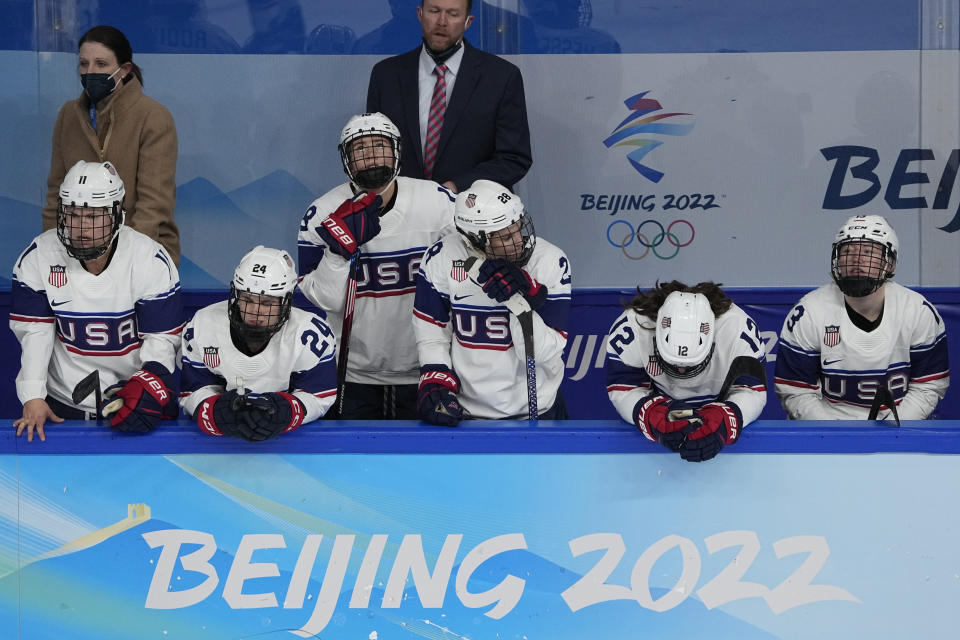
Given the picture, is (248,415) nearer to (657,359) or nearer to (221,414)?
(221,414)

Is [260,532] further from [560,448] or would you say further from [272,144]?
[272,144]

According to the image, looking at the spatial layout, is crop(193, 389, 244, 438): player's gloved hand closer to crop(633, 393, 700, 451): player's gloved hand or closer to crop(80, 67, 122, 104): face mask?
crop(633, 393, 700, 451): player's gloved hand

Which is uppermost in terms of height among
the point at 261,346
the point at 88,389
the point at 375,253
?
the point at 375,253

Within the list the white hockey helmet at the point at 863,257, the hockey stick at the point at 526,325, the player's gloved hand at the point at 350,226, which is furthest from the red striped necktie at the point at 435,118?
the white hockey helmet at the point at 863,257

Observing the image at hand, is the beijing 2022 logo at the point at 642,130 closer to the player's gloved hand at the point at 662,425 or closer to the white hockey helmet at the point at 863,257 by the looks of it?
Answer: the white hockey helmet at the point at 863,257

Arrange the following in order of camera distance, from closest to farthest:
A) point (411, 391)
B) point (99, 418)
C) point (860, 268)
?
1. point (99, 418)
2. point (860, 268)
3. point (411, 391)

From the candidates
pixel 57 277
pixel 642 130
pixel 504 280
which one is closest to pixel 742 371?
pixel 504 280

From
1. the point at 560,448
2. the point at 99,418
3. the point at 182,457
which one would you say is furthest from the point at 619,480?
the point at 99,418

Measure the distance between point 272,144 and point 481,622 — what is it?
359 cm

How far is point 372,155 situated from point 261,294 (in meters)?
0.81

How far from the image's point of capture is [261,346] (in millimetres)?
3750

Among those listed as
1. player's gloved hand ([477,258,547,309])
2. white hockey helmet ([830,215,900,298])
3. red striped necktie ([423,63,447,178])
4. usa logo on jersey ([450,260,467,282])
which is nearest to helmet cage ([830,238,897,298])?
white hockey helmet ([830,215,900,298])

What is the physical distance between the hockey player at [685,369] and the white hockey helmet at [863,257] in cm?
45

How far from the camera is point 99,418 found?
12.0ft
